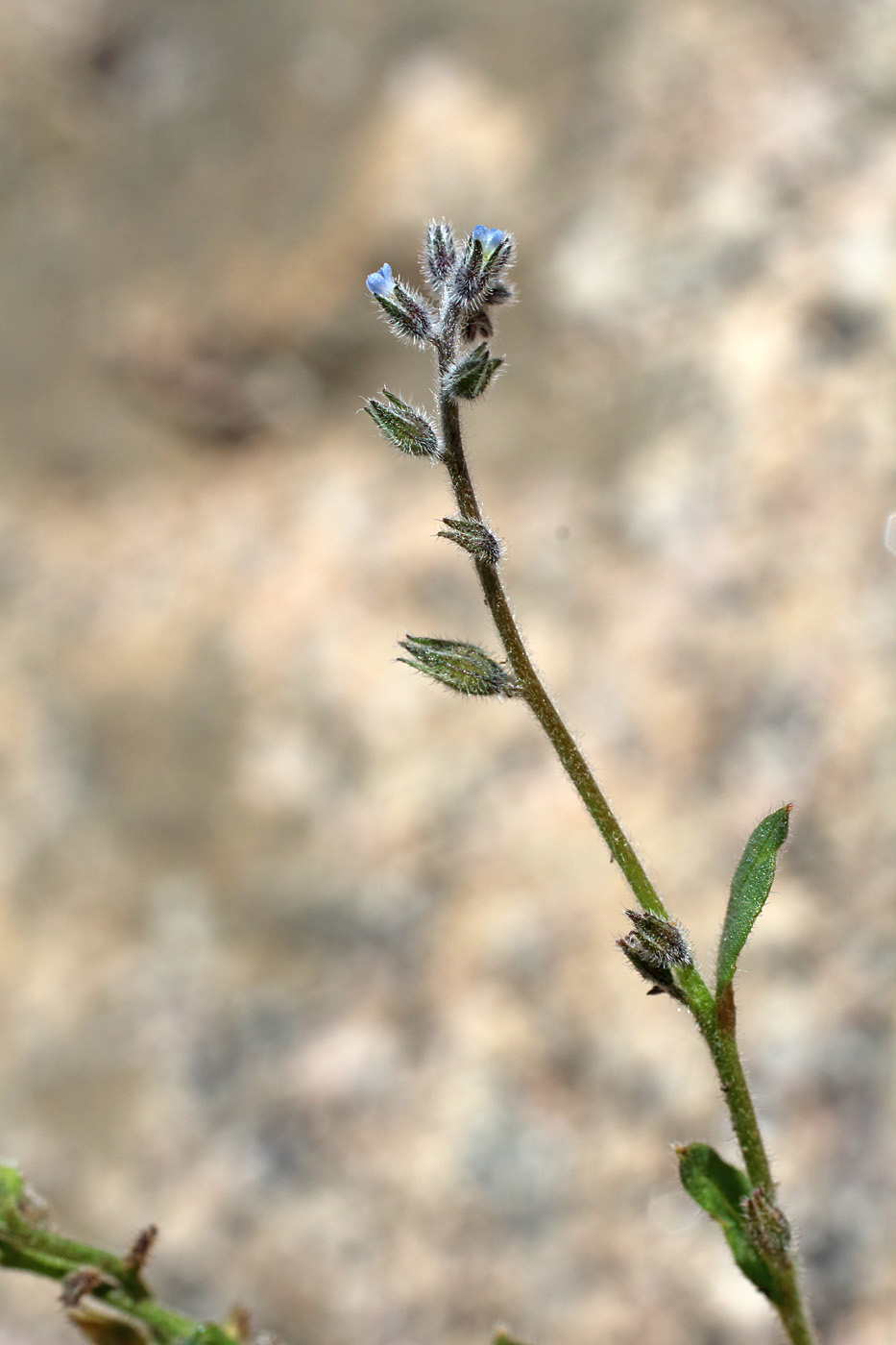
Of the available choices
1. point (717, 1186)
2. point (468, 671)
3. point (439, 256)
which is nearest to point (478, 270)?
point (439, 256)

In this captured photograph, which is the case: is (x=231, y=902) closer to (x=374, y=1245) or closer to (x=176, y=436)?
(x=374, y=1245)

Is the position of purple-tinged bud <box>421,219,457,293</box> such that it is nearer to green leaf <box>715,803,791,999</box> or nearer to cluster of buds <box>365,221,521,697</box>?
cluster of buds <box>365,221,521,697</box>

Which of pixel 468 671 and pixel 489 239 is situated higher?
pixel 489 239

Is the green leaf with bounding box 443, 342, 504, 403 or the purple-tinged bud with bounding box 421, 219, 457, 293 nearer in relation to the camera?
the green leaf with bounding box 443, 342, 504, 403

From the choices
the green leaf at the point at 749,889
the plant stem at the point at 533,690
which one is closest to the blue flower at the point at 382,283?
the plant stem at the point at 533,690

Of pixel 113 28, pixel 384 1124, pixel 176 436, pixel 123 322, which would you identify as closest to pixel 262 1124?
pixel 384 1124

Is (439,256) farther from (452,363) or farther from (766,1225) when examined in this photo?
(766,1225)

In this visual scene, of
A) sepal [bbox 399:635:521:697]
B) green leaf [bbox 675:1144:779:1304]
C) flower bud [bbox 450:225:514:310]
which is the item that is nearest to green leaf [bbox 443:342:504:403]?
flower bud [bbox 450:225:514:310]
